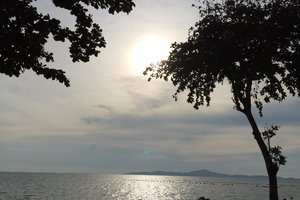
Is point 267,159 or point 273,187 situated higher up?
point 267,159

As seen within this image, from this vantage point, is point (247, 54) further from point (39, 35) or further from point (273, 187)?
point (39, 35)

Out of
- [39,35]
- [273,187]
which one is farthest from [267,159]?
[39,35]

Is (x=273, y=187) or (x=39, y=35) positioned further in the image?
(x=273, y=187)

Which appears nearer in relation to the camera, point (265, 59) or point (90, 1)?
point (90, 1)

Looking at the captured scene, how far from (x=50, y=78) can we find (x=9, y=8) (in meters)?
1.64

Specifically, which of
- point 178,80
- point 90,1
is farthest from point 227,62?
point 90,1

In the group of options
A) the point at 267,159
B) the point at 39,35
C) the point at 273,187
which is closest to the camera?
the point at 39,35

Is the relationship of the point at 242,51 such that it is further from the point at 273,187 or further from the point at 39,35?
the point at 39,35

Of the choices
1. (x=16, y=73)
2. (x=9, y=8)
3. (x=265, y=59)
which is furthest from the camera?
(x=265, y=59)

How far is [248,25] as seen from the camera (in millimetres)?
29016

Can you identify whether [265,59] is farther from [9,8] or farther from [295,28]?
[9,8]

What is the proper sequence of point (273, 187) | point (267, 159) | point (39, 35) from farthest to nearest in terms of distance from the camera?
1. point (267, 159)
2. point (273, 187)
3. point (39, 35)

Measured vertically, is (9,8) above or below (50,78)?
above

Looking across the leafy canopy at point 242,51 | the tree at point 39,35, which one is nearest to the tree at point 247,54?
the leafy canopy at point 242,51
